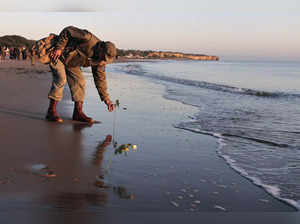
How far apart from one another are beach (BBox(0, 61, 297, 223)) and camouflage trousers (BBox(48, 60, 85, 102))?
49cm

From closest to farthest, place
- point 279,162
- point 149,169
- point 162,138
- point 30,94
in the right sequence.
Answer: point 149,169, point 279,162, point 162,138, point 30,94

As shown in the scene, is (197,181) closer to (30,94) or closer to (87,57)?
(87,57)

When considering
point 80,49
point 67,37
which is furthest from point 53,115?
point 67,37

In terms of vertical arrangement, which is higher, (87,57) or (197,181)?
(87,57)

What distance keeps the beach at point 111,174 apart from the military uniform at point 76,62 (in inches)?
23.1

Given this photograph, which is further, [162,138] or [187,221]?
[162,138]

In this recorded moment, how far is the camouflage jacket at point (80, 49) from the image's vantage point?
197 inches

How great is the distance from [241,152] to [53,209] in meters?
2.78

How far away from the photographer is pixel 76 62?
5465mm

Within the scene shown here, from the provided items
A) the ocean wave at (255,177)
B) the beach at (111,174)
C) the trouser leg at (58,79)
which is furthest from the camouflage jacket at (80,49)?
the ocean wave at (255,177)

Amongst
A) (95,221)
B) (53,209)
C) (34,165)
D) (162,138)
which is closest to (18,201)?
(53,209)

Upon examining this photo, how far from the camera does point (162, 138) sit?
15.8 ft

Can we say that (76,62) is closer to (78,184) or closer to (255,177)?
(78,184)

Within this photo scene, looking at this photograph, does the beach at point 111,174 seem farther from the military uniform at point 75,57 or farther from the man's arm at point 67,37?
the man's arm at point 67,37
